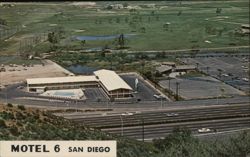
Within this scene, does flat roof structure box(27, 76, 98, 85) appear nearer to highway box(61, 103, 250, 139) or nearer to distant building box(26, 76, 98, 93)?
distant building box(26, 76, 98, 93)

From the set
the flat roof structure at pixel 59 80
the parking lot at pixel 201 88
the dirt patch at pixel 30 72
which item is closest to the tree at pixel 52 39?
the dirt patch at pixel 30 72

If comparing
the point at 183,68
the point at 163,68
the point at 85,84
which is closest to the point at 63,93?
the point at 85,84

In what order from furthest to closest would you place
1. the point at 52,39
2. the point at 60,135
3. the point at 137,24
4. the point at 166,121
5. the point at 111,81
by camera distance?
the point at 137,24, the point at 52,39, the point at 111,81, the point at 166,121, the point at 60,135

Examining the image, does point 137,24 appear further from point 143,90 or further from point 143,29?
point 143,90

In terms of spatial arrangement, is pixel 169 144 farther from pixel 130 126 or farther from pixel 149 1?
pixel 149 1

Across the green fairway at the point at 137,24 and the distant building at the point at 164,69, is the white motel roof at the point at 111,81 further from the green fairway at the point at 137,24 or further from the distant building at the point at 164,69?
the green fairway at the point at 137,24

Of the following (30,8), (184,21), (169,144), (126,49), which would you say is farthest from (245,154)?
(30,8)
